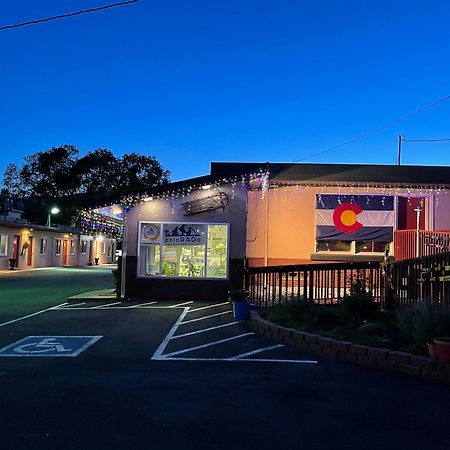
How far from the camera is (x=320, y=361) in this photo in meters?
7.48

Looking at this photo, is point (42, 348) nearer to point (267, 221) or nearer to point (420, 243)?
point (267, 221)

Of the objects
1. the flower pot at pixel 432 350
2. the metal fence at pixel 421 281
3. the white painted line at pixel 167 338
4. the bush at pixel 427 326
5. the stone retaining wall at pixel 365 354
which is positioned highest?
the metal fence at pixel 421 281

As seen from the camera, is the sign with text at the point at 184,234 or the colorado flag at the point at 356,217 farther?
the colorado flag at the point at 356,217

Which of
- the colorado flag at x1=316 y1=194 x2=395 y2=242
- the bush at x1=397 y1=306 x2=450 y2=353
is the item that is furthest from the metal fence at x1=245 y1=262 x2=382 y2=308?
the colorado flag at x1=316 y1=194 x2=395 y2=242

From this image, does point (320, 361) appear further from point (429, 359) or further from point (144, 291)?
point (144, 291)

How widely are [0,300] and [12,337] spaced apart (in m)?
7.14

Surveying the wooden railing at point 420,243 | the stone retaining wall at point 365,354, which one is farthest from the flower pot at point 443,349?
the wooden railing at point 420,243

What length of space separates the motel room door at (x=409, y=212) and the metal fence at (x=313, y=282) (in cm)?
590

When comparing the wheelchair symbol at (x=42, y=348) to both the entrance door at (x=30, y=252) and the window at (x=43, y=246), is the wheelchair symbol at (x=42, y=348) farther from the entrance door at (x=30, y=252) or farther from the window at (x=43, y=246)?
the window at (x=43, y=246)

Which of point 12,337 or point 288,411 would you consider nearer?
point 288,411

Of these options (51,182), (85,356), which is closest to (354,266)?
(85,356)

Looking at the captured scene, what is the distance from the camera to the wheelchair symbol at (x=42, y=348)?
8.23 metres

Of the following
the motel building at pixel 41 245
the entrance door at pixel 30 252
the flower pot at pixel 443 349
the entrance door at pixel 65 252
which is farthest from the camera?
the entrance door at pixel 65 252

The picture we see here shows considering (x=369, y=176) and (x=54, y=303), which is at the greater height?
(x=369, y=176)
